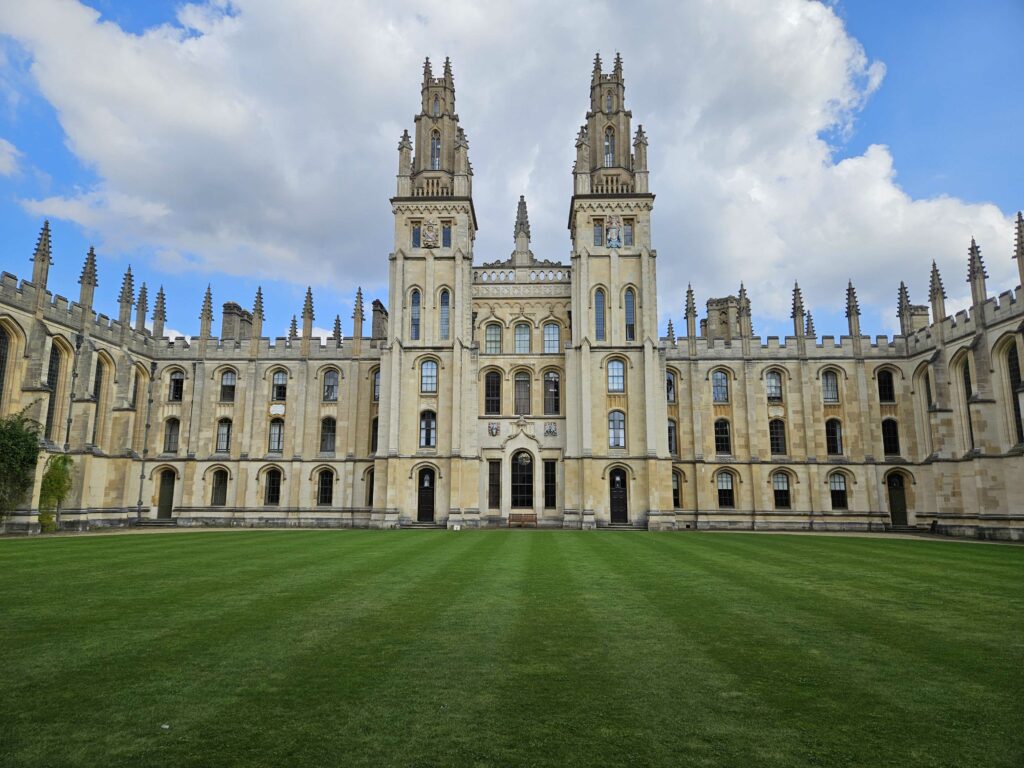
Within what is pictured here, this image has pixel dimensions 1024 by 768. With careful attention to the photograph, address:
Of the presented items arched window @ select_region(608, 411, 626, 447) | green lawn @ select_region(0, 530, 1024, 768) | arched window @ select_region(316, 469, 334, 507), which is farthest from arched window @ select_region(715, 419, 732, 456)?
green lawn @ select_region(0, 530, 1024, 768)

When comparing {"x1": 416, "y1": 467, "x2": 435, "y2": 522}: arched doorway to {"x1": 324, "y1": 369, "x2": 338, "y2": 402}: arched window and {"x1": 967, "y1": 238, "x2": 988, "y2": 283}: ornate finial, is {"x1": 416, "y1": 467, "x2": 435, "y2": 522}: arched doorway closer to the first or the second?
{"x1": 324, "y1": 369, "x2": 338, "y2": 402}: arched window

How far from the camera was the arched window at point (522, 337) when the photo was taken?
4222cm

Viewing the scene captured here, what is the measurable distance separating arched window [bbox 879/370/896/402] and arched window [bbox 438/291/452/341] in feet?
92.8

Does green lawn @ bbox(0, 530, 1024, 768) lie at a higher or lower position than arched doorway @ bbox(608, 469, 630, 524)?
lower

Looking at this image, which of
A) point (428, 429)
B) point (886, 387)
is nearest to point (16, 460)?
point (428, 429)

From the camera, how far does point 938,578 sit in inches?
562

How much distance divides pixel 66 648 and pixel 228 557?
33.7 ft

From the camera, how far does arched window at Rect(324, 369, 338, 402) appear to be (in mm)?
43406

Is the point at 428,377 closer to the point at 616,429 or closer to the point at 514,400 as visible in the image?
the point at 514,400

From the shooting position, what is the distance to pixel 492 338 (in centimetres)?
4241

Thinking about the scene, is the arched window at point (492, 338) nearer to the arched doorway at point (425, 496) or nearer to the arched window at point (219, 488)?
the arched doorway at point (425, 496)

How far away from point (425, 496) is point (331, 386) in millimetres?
10834

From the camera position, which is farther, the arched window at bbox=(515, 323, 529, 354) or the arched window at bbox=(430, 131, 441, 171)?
the arched window at bbox=(430, 131, 441, 171)

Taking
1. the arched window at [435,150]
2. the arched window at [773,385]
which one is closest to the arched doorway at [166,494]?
the arched window at [435,150]
